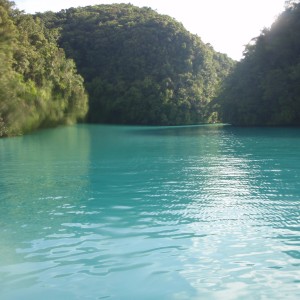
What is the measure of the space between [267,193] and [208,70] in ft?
199

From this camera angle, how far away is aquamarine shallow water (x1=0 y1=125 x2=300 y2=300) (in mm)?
4047

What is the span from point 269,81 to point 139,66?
2773cm

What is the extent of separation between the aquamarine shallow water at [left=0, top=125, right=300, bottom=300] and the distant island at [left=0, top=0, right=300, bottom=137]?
17045mm

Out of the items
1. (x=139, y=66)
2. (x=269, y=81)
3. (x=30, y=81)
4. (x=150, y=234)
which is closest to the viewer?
(x=150, y=234)

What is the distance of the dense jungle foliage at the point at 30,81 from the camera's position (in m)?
25.2

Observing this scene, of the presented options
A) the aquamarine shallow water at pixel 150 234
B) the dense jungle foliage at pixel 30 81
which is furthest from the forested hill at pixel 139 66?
the aquamarine shallow water at pixel 150 234

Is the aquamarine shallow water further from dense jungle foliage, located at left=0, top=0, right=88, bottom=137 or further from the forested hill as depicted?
the forested hill

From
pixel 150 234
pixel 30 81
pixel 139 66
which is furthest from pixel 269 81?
pixel 150 234

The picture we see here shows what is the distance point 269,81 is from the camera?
3641cm

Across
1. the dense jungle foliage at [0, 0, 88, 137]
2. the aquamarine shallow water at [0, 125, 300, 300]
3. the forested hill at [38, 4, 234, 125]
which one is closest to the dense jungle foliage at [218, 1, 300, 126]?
the dense jungle foliage at [0, 0, 88, 137]

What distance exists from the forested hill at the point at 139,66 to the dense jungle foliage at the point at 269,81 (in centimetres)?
1700

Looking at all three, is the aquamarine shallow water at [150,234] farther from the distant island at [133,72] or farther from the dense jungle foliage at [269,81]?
the dense jungle foliage at [269,81]

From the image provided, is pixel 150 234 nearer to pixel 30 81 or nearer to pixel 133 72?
pixel 30 81

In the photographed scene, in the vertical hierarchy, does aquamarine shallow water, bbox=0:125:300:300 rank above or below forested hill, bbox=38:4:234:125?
below
